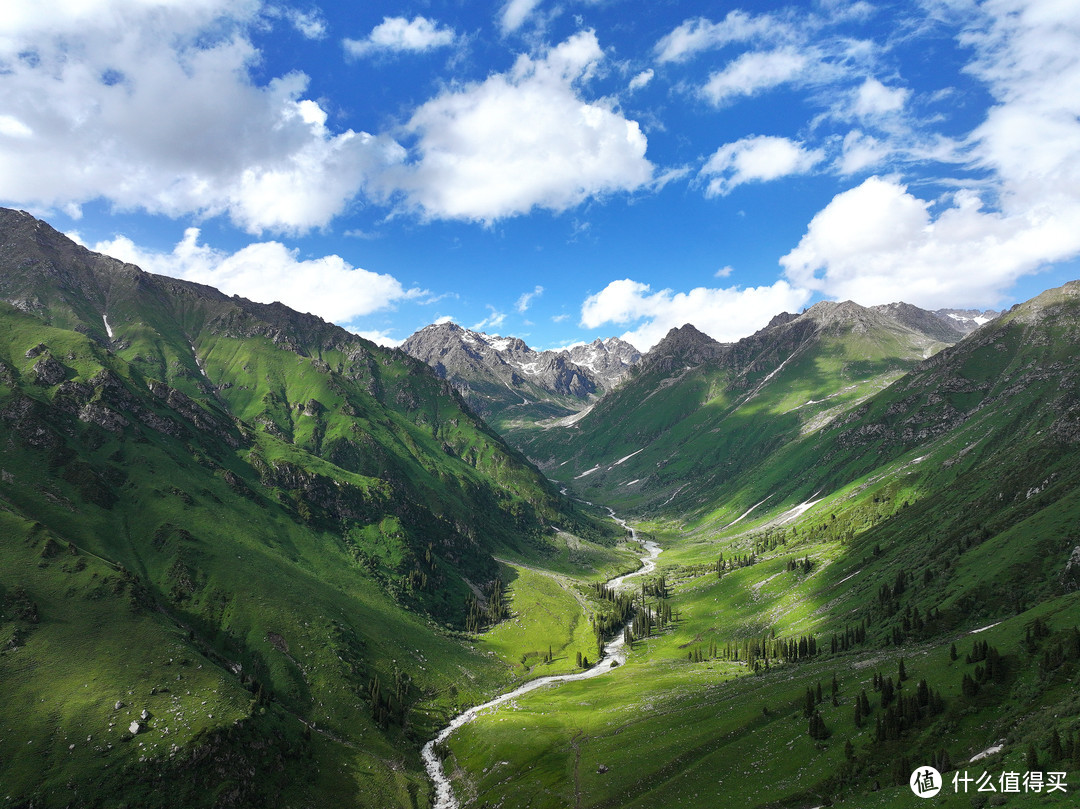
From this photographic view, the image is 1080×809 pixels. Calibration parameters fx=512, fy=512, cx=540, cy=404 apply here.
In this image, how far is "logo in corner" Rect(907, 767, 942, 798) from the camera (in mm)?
46344

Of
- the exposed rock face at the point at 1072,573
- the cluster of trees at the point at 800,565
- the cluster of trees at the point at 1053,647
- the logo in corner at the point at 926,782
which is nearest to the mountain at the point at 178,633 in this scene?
the logo in corner at the point at 926,782

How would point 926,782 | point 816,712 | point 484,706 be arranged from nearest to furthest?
point 926,782 < point 816,712 < point 484,706

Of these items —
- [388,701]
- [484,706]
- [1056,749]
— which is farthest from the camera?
[484,706]

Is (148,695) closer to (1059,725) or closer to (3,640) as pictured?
(3,640)

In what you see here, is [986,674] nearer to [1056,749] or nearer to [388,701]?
[1056,749]

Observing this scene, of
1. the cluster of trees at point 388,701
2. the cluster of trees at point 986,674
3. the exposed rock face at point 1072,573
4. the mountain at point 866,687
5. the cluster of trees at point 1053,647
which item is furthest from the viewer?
the cluster of trees at point 388,701

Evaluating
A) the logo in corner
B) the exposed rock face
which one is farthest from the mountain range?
the logo in corner

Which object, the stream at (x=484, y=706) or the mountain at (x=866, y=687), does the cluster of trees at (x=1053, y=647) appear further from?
the stream at (x=484, y=706)

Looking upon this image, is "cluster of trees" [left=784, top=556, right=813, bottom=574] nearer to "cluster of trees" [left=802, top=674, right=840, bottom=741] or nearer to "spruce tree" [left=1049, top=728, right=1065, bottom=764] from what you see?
"cluster of trees" [left=802, top=674, right=840, bottom=741]

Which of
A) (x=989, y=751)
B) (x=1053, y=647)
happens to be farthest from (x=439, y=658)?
(x=1053, y=647)

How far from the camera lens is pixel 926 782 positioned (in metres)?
47.8

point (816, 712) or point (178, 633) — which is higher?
point (178, 633)

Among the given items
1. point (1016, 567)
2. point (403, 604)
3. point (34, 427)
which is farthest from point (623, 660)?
point (34, 427)

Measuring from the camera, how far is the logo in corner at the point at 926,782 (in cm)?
4634
